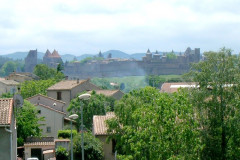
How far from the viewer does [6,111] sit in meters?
21.7

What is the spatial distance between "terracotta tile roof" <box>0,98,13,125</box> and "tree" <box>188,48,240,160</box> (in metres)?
9.30

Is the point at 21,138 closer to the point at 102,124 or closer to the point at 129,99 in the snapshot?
the point at 102,124

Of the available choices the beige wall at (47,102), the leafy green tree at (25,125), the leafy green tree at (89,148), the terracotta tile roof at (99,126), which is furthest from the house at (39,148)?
the beige wall at (47,102)

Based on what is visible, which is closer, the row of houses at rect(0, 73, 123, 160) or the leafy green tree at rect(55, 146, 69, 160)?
the row of houses at rect(0, 73, 123, 160)

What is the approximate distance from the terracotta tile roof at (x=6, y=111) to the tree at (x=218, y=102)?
9.30 m

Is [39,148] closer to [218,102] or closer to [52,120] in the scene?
[52,120]

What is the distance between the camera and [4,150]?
2152 cm

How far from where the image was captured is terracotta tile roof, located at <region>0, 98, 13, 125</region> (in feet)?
69.6

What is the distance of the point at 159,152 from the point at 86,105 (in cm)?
3431

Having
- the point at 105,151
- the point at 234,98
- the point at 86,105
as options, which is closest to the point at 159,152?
the point at 234,98

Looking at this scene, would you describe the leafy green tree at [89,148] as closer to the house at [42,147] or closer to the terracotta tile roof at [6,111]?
the house at [42,147]

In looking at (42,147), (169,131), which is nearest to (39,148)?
(42,147)

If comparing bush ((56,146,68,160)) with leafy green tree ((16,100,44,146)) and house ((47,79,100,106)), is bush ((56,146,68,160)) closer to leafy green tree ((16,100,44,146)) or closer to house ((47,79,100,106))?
leafy green tree ((16,100,44,146))

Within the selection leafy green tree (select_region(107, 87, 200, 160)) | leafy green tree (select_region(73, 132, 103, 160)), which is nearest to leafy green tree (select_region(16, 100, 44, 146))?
leafy green tree (select_region(73, 132, 103, 160))
